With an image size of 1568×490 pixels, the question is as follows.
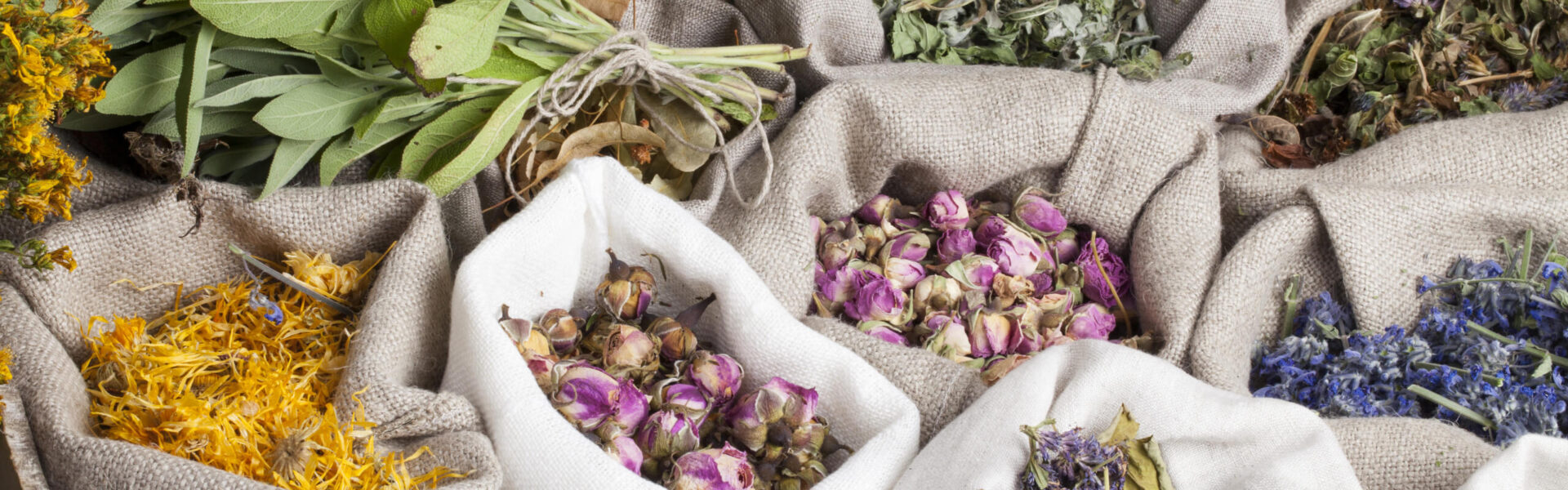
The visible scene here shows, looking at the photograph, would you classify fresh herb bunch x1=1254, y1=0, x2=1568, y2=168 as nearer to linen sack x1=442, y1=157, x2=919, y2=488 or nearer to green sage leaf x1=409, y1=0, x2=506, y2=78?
linen sack x1=442, y1=157, x2=919, y2=488

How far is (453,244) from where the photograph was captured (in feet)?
4.68

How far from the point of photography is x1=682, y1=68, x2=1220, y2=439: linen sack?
1384mm

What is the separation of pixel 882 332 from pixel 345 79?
666 mm

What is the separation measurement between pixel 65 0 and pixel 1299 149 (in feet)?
5.07

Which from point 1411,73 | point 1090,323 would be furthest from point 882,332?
point 1411,73

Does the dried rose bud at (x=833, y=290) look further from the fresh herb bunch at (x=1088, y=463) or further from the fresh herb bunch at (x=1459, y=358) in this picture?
the fresh herb bunch at (x=1459, y=358)

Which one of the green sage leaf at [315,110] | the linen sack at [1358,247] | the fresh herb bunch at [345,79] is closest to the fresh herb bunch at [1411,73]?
the linen sack at [1358,247]

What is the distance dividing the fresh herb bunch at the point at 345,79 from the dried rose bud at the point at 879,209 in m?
0.21

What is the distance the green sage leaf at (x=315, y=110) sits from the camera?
3.87 ft

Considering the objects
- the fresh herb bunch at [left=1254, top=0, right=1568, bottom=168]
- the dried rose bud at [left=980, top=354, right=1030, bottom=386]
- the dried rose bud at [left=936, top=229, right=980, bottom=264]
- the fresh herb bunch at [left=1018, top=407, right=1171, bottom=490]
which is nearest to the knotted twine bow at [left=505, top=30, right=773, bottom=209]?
the dried rose bud at [left=936, top=229, right=980, bottom=264]

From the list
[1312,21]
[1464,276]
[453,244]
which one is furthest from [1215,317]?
[453,244]

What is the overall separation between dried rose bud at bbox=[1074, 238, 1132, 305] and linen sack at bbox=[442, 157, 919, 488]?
1.28 ft

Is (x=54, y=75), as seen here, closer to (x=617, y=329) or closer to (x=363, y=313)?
(x=363, y=313)

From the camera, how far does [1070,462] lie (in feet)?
3.45
